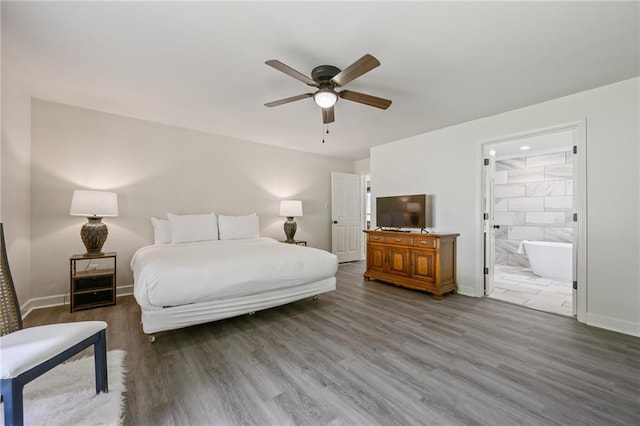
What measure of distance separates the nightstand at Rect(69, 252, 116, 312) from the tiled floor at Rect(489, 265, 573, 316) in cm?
505

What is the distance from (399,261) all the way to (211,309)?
278 centimetres

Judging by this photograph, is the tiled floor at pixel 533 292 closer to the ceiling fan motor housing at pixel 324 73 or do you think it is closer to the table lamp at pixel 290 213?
the table lamp at pixel 290 213

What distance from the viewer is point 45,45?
6.96 ft

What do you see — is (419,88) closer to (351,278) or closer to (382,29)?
(382,29)

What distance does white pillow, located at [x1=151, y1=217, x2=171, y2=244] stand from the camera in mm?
3723

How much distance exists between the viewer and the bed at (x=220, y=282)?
221 centimetres

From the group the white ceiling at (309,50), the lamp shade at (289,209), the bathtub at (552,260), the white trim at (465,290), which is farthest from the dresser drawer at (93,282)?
the bathtub at (552,260)

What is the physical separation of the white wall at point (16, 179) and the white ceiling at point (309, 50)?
195 mm

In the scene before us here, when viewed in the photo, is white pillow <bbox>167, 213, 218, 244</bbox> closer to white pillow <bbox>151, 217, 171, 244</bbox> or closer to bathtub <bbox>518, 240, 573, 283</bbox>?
white pillow <bbox>151, 217, 171, 244</bbox>

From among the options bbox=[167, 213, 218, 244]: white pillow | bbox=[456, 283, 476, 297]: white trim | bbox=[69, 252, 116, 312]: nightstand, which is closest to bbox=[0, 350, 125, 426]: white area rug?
bbox=[69, 252, 116, 312]: nightstand

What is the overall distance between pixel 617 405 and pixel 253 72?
3576 millimetres

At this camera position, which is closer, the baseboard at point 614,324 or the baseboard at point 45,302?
the baseboard at point 614,324

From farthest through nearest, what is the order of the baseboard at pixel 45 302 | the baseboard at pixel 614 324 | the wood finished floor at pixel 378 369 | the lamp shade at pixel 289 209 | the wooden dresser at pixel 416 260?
the lamp shade at pixel 289 209 → the wooden dresser at pixel 416 260 → the baseboard at pixel 45 302 → the baseboard at pixel 614 324 → the wood finished floor at pixel 378 369

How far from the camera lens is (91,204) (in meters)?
3.10
